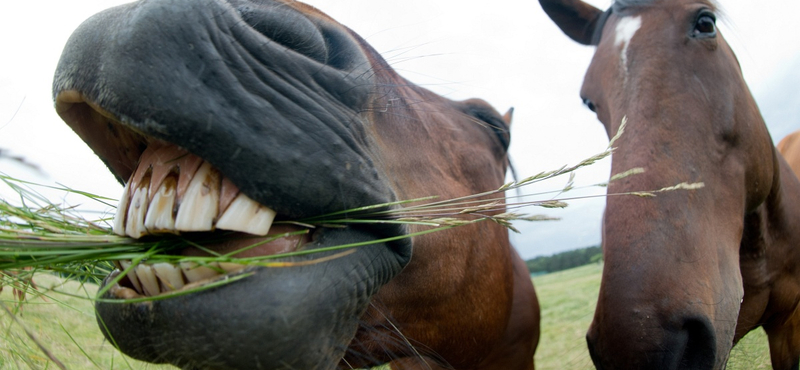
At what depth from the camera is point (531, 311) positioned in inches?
130

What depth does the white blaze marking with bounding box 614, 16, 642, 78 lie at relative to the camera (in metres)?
2.50

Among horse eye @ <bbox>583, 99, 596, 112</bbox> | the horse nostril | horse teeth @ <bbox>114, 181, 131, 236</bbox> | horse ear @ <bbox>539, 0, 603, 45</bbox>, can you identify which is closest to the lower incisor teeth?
horse teeth @ <bbox>114, 181, 131, 236</bbox>

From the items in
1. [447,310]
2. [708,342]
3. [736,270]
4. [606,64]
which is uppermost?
[606,64]

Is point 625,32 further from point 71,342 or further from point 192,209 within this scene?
point 71,342

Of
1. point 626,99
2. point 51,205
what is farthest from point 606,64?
point 51,205

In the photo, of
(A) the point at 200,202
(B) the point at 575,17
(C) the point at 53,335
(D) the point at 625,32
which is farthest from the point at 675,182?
(C) the point at 53,335

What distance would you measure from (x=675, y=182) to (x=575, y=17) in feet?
5.87

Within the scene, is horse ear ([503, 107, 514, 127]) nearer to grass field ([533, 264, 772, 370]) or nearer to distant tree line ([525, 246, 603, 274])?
grass field ([533, 264, 772, 370])

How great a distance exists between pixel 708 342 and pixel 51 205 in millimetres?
2312

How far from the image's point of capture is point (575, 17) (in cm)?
347

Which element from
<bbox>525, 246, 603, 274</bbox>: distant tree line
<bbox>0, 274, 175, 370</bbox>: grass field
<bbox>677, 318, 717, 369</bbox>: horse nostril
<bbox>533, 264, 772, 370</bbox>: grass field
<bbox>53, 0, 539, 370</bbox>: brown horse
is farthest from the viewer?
<bbox>525, 246, 603, 274</bbox>: distant tree line

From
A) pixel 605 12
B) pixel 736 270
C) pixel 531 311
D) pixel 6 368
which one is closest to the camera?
pixel 6 368

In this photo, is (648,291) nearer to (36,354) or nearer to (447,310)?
(447,310)

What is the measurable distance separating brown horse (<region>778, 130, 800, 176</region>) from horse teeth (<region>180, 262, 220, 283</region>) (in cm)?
580
